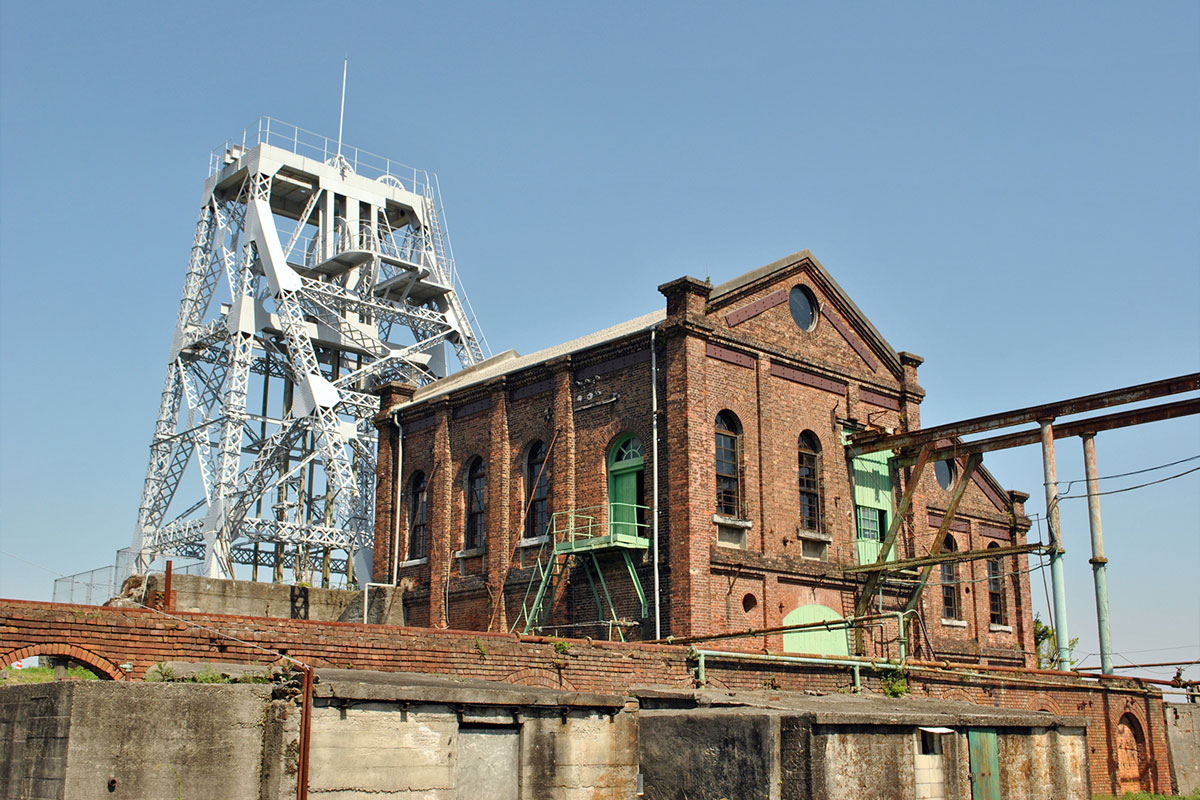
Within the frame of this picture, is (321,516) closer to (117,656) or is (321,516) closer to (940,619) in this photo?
(940,619)

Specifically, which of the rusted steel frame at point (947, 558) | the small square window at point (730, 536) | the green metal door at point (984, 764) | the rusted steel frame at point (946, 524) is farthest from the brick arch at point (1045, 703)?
the green metal door at point (984, 764)

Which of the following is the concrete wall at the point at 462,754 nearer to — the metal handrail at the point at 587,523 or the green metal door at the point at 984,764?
the green metal door at the point at 984,764

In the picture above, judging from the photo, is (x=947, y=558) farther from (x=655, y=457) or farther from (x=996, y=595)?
(x=996, y=595)

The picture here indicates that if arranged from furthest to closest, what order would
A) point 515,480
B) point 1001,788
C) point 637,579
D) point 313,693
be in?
point 515,480 → point 637,579 → point 1001,788 → point 313,693

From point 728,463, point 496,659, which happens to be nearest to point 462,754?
point 496,659

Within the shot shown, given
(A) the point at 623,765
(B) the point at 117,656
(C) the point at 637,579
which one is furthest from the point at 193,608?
(A) the point at 623,765

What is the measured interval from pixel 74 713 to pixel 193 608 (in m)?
17.2

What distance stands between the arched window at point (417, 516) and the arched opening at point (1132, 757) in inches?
651

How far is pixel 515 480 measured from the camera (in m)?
26.0

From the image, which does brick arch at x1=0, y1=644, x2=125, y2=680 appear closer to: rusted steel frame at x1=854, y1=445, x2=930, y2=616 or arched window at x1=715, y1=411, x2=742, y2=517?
arched window at x1=715, y1=411, x2=742, y2=517

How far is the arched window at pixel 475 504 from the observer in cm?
2700

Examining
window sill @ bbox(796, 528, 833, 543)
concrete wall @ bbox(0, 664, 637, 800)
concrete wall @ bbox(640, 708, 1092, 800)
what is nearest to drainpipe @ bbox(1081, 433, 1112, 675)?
window sill @ bbox(796, 528, 833, 543)

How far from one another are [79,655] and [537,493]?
1353 centimetres

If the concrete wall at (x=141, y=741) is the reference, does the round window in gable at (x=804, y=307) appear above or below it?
above
